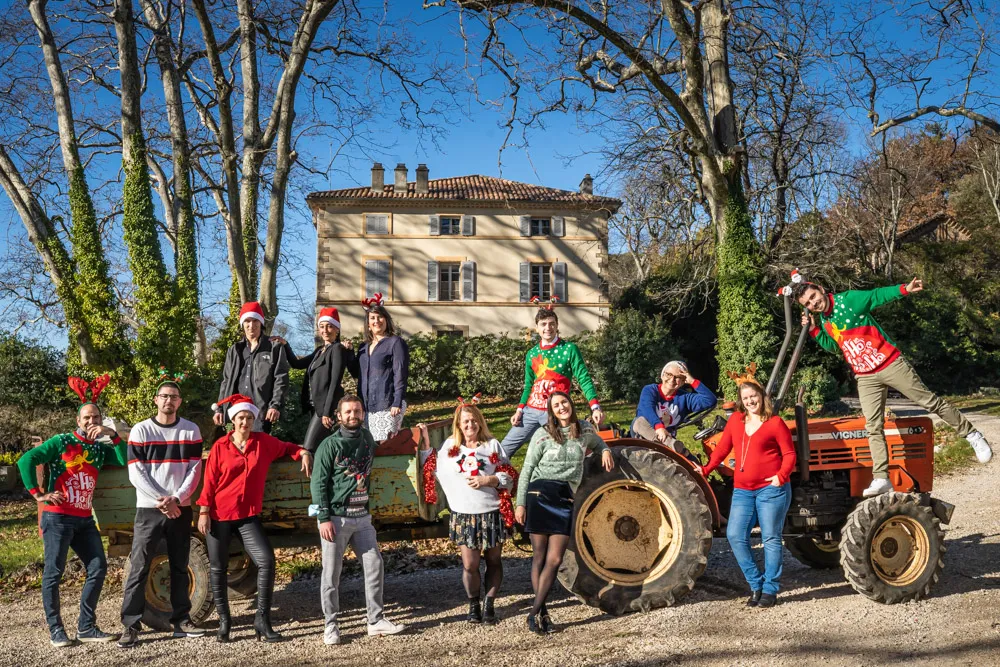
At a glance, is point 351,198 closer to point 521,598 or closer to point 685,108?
point 685,108

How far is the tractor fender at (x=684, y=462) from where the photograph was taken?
5.51m

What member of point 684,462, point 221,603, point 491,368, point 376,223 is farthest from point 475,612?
point 376,223

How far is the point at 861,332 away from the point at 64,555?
18.7ft

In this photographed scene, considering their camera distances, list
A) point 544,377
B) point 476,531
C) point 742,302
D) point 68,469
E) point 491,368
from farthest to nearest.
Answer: point 491,368 → point 742,302 → point 544,377 → point 68,469 → point 476,531

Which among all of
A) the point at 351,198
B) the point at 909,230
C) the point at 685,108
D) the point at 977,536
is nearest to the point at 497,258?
the point at 351,198

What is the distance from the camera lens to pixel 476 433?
205 inches

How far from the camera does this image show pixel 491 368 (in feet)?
79.7

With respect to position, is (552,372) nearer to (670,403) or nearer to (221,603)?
(670,403)

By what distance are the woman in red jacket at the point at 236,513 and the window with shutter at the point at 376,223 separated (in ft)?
93.2

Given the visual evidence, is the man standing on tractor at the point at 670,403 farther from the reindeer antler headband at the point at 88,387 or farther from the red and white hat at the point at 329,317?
the reindeer antler headband at the point at 88,387

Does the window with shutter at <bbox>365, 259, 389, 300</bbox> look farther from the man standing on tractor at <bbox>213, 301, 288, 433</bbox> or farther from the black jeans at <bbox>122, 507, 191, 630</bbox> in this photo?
the black jeans at <bbox>122, 507, 191, 630</bbox>

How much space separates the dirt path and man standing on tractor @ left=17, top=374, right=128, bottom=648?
0.22 metres

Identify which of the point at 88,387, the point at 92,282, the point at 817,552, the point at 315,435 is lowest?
the point at 817,552

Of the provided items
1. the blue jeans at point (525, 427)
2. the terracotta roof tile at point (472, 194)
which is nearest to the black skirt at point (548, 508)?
the blue jeans at point (525, 427)
